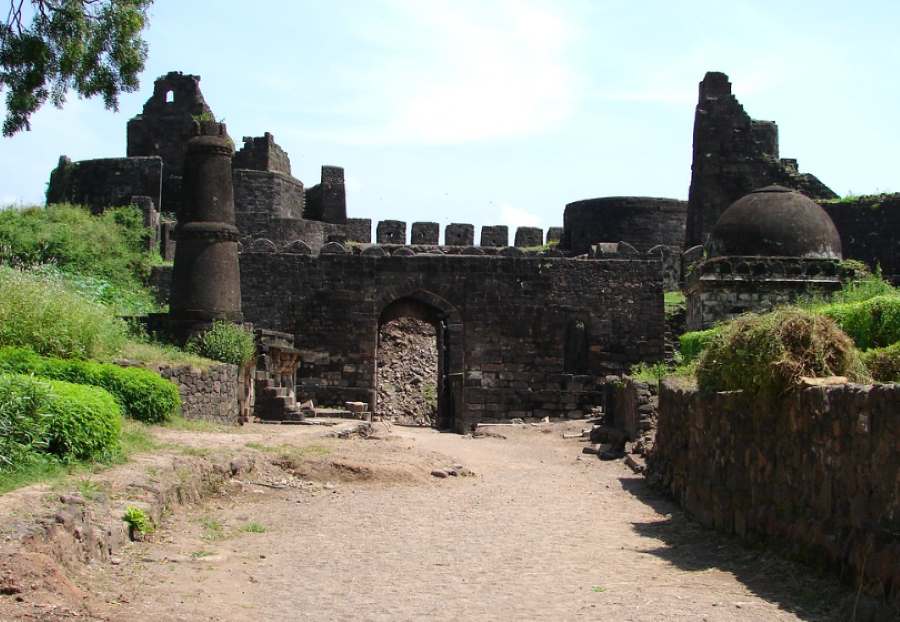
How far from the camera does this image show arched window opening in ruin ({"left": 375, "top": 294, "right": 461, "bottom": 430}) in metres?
26.5

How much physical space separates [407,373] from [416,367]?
493 mm

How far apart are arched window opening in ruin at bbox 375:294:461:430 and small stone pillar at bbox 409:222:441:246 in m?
2.10

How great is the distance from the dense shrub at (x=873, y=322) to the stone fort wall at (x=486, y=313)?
519 inches

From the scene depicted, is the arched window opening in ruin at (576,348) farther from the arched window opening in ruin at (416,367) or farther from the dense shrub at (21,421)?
the dense shrub at (21,421)

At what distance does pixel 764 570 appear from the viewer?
7.56 m

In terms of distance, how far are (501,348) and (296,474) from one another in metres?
13.7

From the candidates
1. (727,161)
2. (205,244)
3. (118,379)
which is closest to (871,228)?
(727,161)

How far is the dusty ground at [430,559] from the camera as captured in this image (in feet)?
21.8

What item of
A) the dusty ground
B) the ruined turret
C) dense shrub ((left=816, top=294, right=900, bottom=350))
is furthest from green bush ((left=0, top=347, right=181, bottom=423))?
the ruined turret

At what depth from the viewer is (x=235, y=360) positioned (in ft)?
60.6

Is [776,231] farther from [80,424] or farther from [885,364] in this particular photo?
[80,424]

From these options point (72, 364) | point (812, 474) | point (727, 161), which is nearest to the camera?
point (812, 474)

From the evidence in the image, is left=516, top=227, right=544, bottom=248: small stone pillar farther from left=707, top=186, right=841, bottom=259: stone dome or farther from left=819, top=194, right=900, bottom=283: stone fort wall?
left=707, top=186, right=841, bottom=259: stone dome

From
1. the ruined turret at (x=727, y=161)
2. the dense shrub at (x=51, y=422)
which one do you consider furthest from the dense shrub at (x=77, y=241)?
the dense shrub at (x=51, y=422)
